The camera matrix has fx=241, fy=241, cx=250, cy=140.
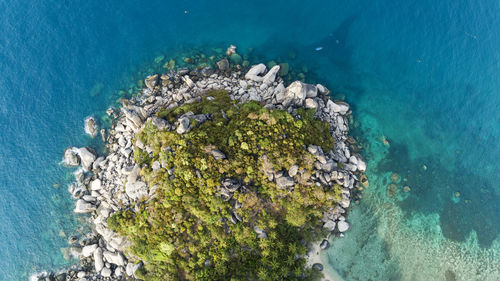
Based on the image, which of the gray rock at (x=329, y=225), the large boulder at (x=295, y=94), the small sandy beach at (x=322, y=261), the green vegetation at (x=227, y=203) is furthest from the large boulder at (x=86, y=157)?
the gray rock at (x=329, y=225)

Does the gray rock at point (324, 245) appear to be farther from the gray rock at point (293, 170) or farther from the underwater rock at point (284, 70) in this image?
the underwater rock at point (284, 70)

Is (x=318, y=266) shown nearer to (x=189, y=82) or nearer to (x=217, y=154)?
Result: (x=217, y=154)

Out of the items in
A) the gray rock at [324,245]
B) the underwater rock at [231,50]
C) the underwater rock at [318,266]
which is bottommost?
the underwater rock at [318,266]

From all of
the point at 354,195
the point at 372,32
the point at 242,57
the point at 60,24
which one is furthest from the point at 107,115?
the point at 372,32

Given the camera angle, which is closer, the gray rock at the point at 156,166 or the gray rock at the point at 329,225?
the gray rock at the point at 156,166

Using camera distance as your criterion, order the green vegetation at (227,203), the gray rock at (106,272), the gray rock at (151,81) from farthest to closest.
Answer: the gray rock at (151,81) < the gray rock at (106,272) < the green vegetation at (227,203)

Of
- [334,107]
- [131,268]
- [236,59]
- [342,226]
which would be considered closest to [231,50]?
[236,59]
